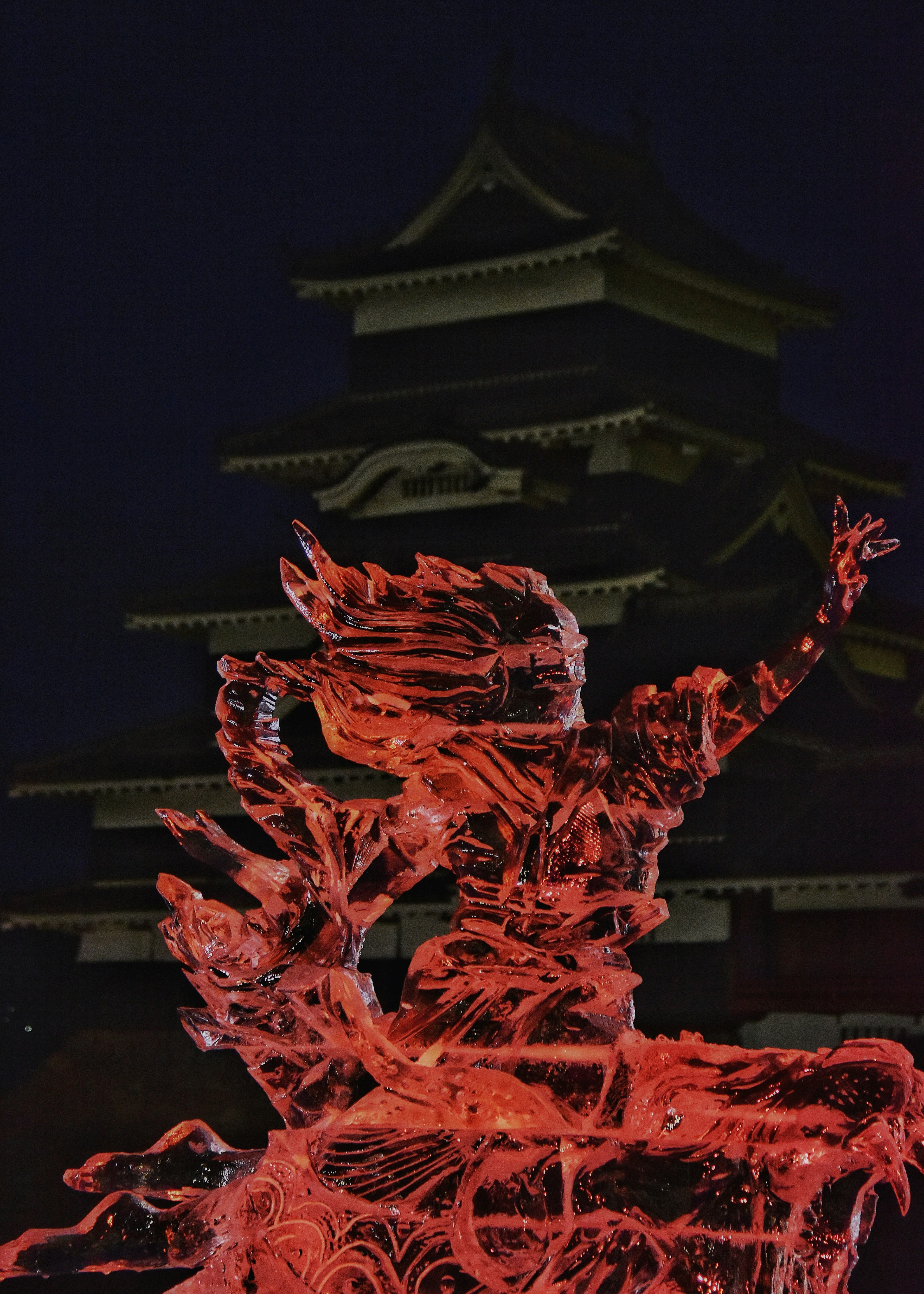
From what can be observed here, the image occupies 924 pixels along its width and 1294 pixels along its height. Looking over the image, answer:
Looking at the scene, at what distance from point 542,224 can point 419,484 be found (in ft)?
4.83

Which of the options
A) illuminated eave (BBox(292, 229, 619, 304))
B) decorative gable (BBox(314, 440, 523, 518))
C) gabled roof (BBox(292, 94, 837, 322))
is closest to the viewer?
decorative gable (BBox(314, 440, 523, 518))

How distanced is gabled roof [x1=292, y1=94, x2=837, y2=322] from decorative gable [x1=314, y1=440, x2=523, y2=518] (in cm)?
107

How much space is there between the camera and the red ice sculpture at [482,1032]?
1432 millimetres

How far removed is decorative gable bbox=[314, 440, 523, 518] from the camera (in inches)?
284

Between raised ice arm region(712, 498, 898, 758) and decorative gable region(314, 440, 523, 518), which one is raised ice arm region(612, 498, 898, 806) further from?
decorative gable region(314, 440, 523, 518)

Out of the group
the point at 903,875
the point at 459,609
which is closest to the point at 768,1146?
the point at 459,609

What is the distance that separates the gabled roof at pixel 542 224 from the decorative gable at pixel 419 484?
1.07 metres

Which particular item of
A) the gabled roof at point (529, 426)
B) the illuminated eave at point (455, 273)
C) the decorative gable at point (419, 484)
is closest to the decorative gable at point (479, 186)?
the illuminated eave at point (455, 273)

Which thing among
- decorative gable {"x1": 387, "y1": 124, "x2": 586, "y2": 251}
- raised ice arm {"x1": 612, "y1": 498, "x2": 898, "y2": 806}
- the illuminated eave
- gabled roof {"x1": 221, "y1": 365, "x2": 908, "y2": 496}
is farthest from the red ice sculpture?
decorative gable {"x1": 387, "y1": 124, "x2": 586, "y2": 251}

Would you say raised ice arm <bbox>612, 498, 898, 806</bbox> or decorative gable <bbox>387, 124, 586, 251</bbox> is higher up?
decorative gable <bbox>387, 124, 586, 251</bbox>

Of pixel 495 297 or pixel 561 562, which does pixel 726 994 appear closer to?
pixel 561 562

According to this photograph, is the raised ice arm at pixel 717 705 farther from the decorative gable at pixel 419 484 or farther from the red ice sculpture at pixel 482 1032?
the decorative gable at pixel 419 484

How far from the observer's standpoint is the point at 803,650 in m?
1.64

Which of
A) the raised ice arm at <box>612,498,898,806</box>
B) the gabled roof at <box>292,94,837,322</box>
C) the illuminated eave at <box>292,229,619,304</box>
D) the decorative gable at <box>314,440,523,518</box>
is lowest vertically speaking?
the raised ice arm at <box>612,498,898,806</box>
